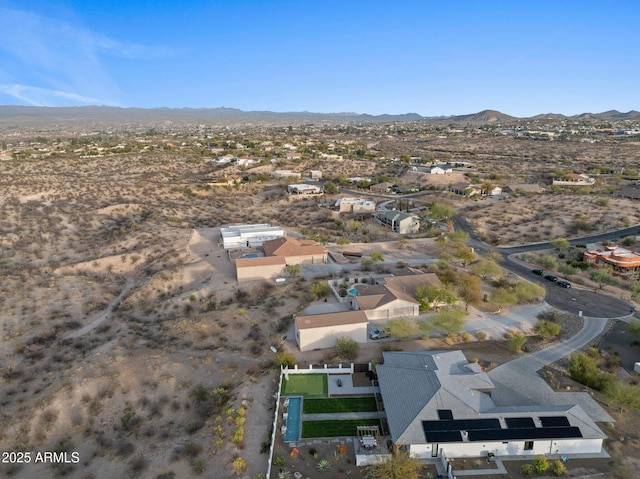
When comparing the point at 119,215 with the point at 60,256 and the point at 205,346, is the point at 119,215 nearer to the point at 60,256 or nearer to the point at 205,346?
the point at 60,256

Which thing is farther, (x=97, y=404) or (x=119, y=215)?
(x=119, y=215)

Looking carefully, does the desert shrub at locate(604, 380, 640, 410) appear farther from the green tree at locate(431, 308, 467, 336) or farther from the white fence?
the white fence

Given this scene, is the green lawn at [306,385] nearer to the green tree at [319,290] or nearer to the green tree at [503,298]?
the green tree at [319,290]

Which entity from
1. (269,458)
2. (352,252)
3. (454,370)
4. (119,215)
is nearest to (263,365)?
(269,458)

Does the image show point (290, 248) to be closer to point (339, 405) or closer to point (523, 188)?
point (339, 405)

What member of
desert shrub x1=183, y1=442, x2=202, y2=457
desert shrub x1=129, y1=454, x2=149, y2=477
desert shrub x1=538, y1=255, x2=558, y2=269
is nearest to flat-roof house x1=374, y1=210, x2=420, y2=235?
desert shrub x1=538, y1=255, x2=558, y2=269

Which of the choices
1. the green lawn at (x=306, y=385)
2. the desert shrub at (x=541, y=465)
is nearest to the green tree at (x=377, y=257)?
the green lawn at (x=306, y=385)
